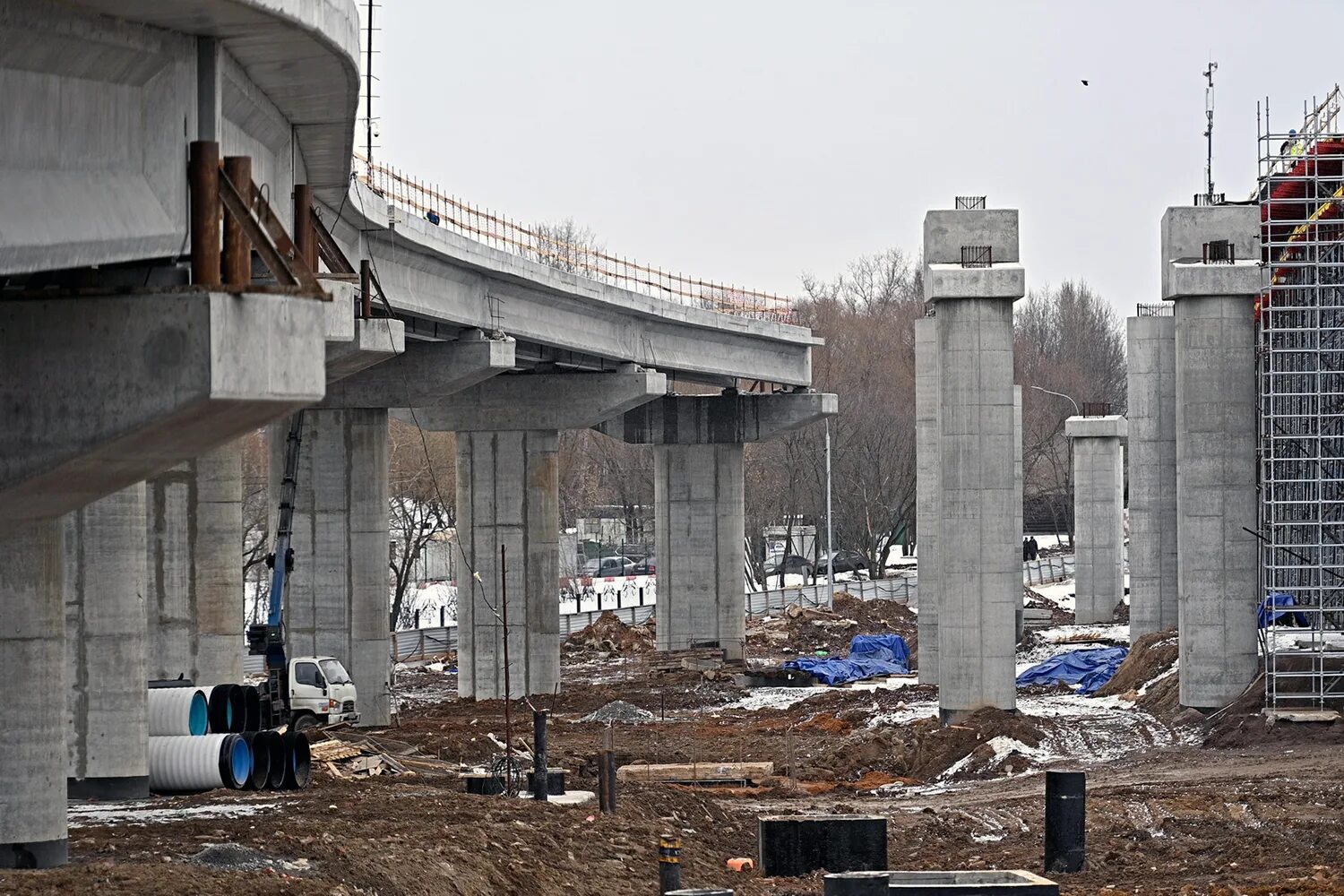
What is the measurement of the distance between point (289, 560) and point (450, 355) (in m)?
5.64

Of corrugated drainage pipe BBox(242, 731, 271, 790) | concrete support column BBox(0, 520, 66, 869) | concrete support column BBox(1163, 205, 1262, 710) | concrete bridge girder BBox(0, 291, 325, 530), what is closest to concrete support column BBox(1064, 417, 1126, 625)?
concrete support column BBox(1163, 205, 1262, 710)

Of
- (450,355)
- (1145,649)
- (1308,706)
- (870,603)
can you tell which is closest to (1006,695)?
(1308,706)

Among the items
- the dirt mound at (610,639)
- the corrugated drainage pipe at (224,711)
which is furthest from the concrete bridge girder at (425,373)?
the dirt mound at (610,639)

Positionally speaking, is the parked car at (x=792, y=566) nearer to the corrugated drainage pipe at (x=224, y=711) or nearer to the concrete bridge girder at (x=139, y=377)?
the corrugated drainage pipe at (x=224, y=711)

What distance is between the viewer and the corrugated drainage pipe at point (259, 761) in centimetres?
2555

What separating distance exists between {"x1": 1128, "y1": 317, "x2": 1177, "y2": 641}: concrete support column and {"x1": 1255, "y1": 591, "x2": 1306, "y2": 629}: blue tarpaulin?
11.6 metres

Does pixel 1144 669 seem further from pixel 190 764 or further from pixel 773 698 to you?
pixel 190 764

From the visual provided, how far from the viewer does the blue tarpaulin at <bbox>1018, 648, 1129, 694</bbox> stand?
46.1 meters

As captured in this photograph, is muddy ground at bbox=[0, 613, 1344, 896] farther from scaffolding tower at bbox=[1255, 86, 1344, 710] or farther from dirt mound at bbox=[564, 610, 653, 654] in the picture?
dirt mound at bbox=[564, 610, 653, 654]

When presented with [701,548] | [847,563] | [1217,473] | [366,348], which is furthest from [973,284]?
[847,563]

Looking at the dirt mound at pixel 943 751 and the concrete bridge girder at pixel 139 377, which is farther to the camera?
the dirt mound at pixel 943 751

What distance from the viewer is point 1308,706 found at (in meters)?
33.2

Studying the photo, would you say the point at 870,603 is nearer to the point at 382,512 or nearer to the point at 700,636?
the point at 700,636

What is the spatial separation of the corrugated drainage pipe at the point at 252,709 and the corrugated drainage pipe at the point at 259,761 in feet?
7.92
